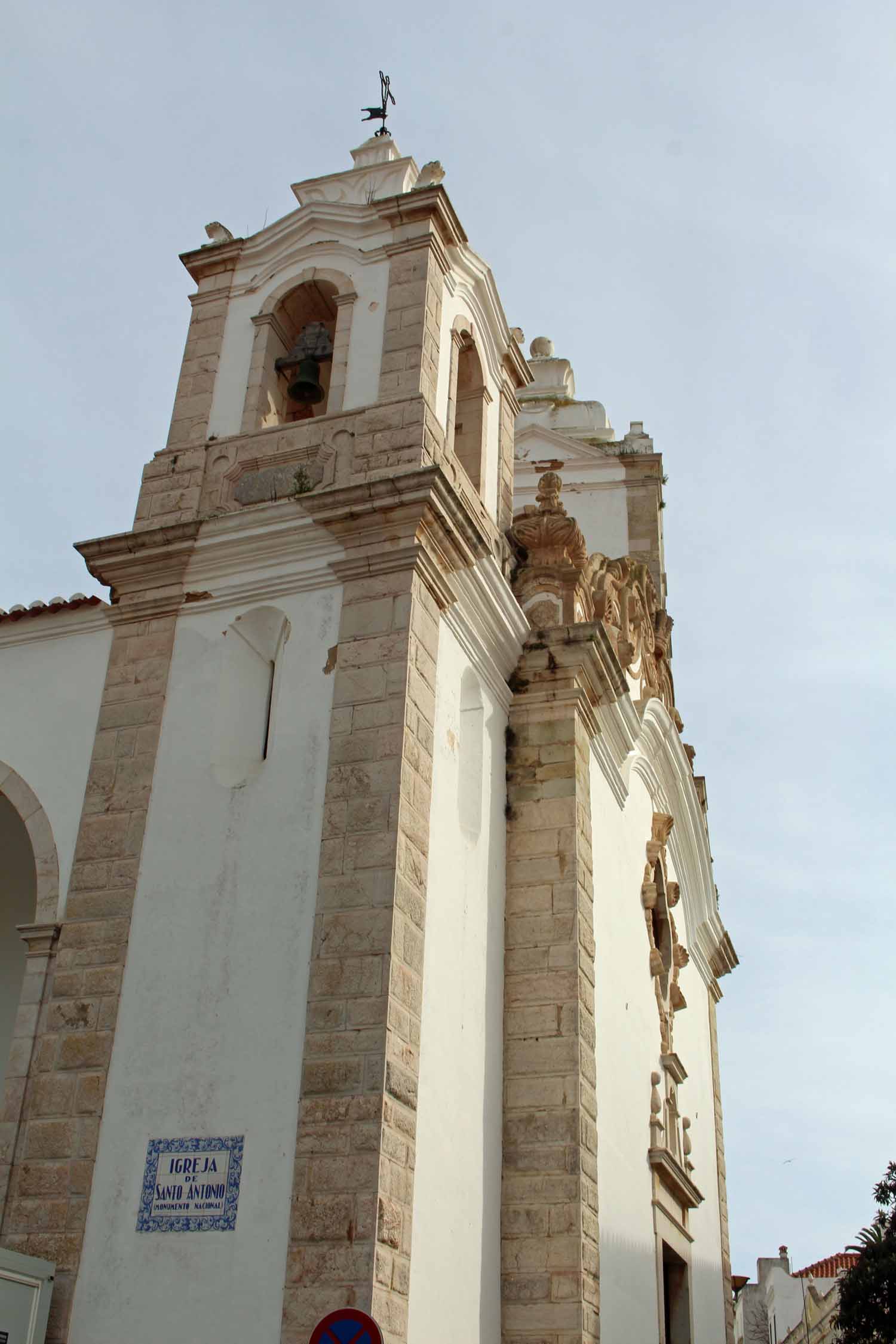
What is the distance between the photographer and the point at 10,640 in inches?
376

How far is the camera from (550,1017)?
337 inches

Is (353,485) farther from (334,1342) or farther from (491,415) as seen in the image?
(334,1342)

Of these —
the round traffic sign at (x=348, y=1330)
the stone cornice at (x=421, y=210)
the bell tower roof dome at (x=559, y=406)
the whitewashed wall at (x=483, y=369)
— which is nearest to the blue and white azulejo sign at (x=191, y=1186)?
the round traffic sign at (x=348, y=1330)

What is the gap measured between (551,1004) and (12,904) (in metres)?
4.71

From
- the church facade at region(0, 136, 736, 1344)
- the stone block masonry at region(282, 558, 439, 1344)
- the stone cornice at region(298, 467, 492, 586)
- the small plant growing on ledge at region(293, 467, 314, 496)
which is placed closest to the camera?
the stone block masonry at region(282, 558, 439, 1344)

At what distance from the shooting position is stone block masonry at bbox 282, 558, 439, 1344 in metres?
6.28

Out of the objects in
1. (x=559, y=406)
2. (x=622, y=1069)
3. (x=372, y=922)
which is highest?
(x=559, y=406)

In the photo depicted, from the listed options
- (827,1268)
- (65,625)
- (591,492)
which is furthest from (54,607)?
(827,1268)

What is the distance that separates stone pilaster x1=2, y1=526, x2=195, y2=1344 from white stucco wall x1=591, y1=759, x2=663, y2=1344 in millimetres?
3179

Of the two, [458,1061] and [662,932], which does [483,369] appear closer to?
[662,932]

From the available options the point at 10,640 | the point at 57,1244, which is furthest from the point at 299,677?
the point at 57,1244

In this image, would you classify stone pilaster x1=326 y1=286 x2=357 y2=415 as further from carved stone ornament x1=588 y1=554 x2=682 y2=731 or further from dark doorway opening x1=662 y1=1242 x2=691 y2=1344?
dark doorway opening x1=662 y1=1242 x2=691 y2=1344

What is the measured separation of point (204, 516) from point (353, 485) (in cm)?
122

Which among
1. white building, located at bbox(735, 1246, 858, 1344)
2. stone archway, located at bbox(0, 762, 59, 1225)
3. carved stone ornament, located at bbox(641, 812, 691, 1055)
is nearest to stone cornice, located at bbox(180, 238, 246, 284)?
stone archway, located at bbox(0, 762, 59, 1225)
